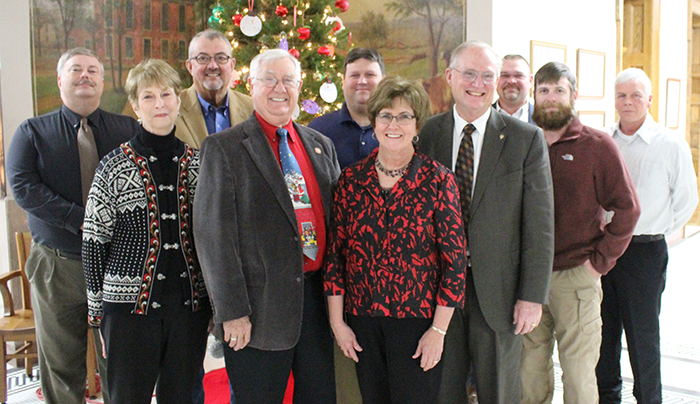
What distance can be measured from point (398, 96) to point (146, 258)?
3.79 ft

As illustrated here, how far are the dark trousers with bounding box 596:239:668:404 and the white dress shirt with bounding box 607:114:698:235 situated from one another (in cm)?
30

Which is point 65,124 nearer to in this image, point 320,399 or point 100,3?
point 320,399

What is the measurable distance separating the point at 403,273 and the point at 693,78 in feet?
35.4

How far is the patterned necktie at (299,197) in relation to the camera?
226 cm

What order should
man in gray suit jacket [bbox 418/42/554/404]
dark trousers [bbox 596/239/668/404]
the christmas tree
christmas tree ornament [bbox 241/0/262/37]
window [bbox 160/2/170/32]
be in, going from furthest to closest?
window [bbox 160/2/170/32]
the christmas tree
christmas tree ornament [bbox 241/0/262/37]
dark trousers [bbox 596/239/668/404]
man in gray suit jacket [bbox 418/42/554/404]

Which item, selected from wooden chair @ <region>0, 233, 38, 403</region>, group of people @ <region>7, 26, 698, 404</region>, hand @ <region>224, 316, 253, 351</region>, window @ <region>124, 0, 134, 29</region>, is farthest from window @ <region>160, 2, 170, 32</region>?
hand @ <region>224, 316, 253, 351</region>

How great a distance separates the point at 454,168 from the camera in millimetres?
2520

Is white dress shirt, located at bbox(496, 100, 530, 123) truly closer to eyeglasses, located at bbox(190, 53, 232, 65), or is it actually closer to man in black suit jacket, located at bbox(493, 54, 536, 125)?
man in black suit jacket, located at bbox(493, 54, 536, 125)

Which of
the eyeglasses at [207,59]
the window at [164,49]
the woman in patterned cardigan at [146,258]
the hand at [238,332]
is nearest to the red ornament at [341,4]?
the window at [164,49]

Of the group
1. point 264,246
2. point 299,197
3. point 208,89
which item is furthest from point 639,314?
point 208,89

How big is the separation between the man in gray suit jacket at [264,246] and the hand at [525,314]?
81 centimetres

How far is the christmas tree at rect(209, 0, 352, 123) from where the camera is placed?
17.3ft

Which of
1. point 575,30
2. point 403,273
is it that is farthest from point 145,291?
point 575,30

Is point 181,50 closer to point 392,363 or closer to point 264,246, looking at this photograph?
point 264,246
